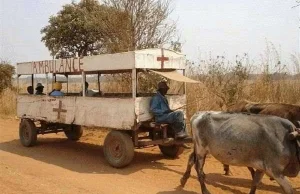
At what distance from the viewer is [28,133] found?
1198 cm

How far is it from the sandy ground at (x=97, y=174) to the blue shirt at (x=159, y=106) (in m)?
1.34

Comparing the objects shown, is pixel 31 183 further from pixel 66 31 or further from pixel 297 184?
pixel 66 31

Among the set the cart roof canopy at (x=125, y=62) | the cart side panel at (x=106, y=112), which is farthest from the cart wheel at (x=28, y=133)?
the cart side panel at (x=106, y=112)

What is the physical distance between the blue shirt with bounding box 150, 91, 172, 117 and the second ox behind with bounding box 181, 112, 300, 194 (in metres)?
1.83

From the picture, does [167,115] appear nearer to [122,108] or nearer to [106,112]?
[122,108]

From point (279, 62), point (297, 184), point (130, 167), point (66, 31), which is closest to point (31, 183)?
point (130, 167)

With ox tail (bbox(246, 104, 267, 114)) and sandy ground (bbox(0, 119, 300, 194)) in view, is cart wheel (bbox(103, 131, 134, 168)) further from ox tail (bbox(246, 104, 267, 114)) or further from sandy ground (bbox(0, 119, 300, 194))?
ox tail (bbox(246, 104, 267, 114))

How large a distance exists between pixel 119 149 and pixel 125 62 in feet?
6.65

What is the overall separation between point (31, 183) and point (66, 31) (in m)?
22.1

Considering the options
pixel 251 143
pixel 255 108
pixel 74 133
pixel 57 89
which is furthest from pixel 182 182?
pixel 74 133

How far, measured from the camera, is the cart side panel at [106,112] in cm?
866

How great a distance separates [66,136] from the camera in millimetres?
13820

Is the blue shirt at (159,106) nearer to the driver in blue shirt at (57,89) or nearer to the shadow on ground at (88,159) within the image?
the shadow on ground at (88,159)

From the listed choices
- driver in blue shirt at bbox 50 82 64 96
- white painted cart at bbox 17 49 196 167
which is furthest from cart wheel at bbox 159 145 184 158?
driver in blue shirt at bbox 50 82 64 96
